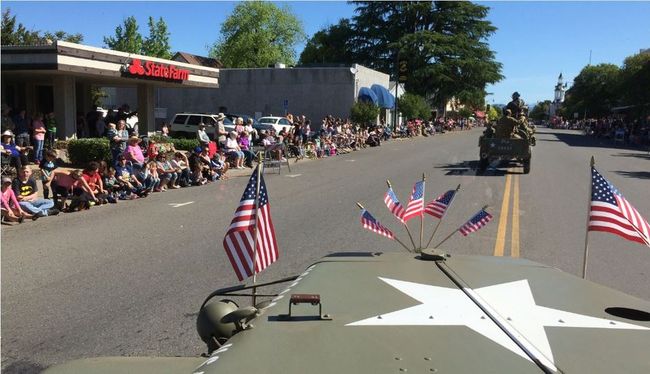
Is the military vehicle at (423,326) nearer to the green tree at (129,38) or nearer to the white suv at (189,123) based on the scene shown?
the white suv at (189,123)

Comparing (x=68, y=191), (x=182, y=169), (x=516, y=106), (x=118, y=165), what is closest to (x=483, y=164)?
(x=516, y=106)

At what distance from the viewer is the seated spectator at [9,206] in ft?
32.5

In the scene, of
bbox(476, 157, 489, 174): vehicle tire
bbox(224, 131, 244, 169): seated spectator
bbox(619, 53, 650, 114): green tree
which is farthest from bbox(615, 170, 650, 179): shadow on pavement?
bbox(619, 53, 650, 114): green tree

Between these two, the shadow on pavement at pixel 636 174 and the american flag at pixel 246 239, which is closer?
the american flag at pixel 246 239

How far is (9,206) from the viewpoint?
10.0 metres

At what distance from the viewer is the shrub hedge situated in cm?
1870

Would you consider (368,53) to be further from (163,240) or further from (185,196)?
(163,240)

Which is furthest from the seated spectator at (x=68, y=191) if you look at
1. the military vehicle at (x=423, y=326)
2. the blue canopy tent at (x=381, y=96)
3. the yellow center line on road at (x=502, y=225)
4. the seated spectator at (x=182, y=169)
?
the blue canopy tent at (x=381, y=96)

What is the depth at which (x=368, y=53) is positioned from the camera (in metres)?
65.8

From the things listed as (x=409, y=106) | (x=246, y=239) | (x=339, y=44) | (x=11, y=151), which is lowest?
(x=11, y=151)

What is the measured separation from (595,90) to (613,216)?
102m

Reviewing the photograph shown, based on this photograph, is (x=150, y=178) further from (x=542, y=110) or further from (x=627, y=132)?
(x=542, y=110)

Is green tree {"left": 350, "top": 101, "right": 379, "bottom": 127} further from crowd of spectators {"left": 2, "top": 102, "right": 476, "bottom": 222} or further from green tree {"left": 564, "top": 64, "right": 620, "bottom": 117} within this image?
green tree {"left": 564, "top": 64, "right": 620, "bottom": 117}

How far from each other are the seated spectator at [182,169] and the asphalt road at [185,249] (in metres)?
0.87
